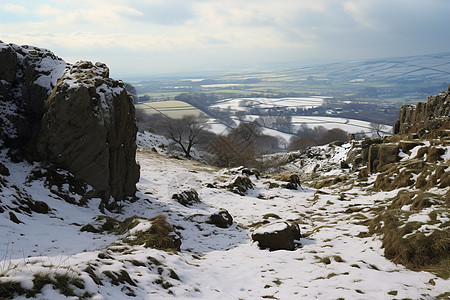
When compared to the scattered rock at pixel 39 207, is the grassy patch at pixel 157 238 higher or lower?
lower

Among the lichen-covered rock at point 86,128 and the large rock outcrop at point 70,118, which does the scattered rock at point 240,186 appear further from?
the lichen-covered rock at point 86,128

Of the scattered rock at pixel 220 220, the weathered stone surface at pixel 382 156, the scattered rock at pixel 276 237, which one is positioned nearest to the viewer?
the scattered rock at pixel 276 237

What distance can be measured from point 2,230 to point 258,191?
1837 cm

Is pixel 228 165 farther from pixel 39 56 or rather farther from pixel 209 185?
pixel 39 56

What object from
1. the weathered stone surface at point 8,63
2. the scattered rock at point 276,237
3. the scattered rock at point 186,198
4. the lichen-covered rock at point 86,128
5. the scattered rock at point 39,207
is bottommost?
the scattered rock at point 186,198

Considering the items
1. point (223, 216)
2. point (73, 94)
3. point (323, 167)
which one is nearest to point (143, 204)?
point (223, 216)

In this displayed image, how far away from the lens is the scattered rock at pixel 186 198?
58.9 ft

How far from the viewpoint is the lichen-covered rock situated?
13586 millimetres

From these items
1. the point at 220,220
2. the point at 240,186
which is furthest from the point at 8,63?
the point at 240,186

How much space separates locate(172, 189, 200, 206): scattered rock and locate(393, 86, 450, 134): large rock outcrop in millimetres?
23660

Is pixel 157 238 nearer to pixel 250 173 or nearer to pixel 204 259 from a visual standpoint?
pixel 204 259

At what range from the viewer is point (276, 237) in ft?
34.8

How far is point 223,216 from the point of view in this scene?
46.4ft

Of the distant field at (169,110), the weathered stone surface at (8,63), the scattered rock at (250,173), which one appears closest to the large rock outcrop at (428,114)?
the scattered rock at (250,173)
